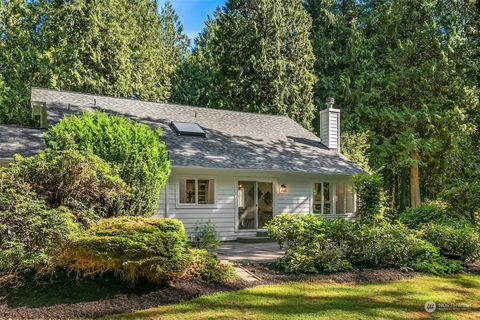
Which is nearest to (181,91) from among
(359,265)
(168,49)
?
(168,49)

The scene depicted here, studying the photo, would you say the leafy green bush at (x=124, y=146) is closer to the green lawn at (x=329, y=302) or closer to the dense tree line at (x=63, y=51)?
the green lawn at (x=329, y=302)

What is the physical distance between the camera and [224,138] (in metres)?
14.3

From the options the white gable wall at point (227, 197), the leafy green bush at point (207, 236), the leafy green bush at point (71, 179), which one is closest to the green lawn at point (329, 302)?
the leafy green bush at point (71, 179)

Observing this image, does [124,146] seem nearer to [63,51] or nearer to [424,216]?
[424,216]

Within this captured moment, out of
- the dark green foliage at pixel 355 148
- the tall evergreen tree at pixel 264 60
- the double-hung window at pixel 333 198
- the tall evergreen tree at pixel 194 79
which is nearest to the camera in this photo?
the double-hung window at pixel 333 198

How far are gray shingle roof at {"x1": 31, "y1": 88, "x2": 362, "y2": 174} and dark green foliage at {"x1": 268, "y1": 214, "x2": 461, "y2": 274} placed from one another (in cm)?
417

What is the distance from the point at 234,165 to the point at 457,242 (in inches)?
249

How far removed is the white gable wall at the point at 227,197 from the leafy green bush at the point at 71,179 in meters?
4.41

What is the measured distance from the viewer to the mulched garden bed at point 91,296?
5.37m

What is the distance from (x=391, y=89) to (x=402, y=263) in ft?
50.7

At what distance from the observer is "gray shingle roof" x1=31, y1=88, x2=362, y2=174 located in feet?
40.8

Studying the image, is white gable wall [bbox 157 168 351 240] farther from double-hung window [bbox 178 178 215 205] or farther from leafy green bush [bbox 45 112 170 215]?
leafy green bush [bbox 45 112 170 215]

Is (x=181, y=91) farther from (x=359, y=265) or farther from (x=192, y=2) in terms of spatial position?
(x=359, y=265)

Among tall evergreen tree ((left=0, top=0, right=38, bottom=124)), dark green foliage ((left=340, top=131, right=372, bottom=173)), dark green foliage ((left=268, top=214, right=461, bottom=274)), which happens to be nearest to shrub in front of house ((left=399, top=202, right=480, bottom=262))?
dark green foliage ((left=268, top=214, right=461, bottom=274))
